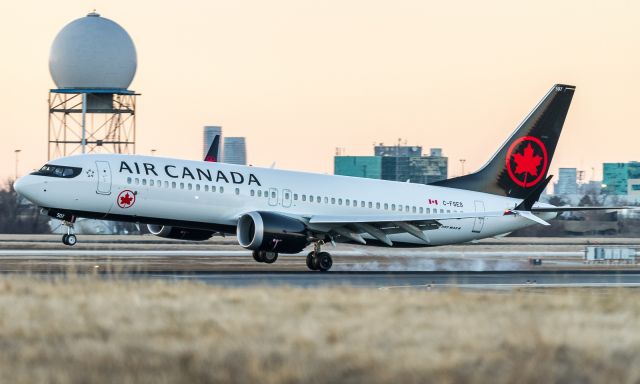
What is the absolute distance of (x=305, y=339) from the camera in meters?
15.2

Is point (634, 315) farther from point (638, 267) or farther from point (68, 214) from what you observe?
point (638, 267)

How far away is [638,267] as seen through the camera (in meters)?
52.2

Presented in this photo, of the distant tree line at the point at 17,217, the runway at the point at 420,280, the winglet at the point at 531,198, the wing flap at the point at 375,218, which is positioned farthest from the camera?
the distant tree line at the point at 17,217

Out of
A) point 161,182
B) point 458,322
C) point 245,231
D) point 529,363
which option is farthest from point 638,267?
point 529,363

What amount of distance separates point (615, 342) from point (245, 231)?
26365 mm

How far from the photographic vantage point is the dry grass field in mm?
13039

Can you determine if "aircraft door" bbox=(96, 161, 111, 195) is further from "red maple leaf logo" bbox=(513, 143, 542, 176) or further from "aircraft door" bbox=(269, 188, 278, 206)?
"red maple leaf logo" bbox=(513, 143, 542, 176)

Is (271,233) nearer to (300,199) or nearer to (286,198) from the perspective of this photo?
(286,198)

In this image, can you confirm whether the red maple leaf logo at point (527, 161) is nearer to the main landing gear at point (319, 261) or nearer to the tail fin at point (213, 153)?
the main landing gear at point (319, 261)

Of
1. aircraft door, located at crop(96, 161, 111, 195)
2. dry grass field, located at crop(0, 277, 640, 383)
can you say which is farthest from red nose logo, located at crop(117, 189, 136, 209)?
dry grass field, located at crop(0, 277, 640, 383)

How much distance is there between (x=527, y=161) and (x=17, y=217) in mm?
57233

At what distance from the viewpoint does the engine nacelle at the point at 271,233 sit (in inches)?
1583

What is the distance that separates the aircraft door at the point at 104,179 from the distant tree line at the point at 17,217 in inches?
1970

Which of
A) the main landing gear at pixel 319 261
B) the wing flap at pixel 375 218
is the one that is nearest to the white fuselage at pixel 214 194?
the wing flap at pixel 375 218
